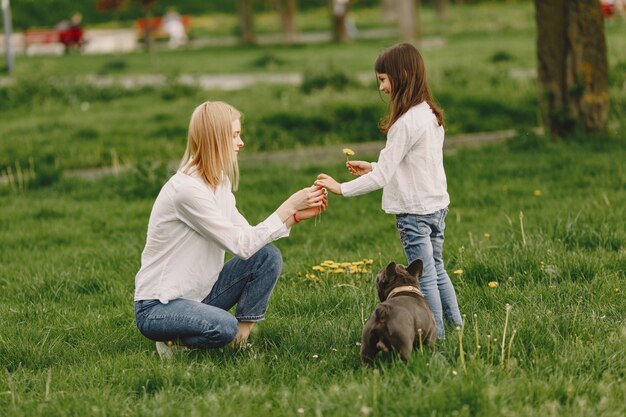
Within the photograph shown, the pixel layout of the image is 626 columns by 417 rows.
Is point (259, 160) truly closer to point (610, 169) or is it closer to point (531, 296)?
point (610, 169)

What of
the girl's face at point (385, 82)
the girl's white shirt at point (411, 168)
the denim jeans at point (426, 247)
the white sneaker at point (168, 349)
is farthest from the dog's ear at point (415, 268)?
the white sneaker at point (168, 349)

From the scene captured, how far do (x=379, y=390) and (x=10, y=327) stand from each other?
2.42 meters

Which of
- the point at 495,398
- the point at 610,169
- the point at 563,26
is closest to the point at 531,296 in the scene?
the point at 495,398

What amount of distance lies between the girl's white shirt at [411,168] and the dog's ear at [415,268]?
0.29 metres

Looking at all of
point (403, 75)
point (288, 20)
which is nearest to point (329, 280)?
point (403, 75)

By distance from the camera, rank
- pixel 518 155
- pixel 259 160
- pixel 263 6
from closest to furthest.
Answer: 1. pixel 518 155
2. pixel 259 160
3. pixel 263 6

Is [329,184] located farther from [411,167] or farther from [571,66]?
[571,66]

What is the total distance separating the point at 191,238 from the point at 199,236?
0.04m

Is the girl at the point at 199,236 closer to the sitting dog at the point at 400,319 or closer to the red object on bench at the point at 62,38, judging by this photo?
the sitting dog at the point at 400,319

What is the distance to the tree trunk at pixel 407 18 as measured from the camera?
2764cm

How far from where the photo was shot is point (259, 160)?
1080 centimetres

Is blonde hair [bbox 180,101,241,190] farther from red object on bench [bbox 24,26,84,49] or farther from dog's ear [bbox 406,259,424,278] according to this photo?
red object on bench [bbox 24,26,84,49]

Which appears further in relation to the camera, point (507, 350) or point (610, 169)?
point (610, 169)

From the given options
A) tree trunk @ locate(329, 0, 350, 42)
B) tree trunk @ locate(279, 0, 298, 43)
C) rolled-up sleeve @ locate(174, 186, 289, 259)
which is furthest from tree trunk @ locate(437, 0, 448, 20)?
rolled-up sleeve @ locate(174, 186, 289, 259)
